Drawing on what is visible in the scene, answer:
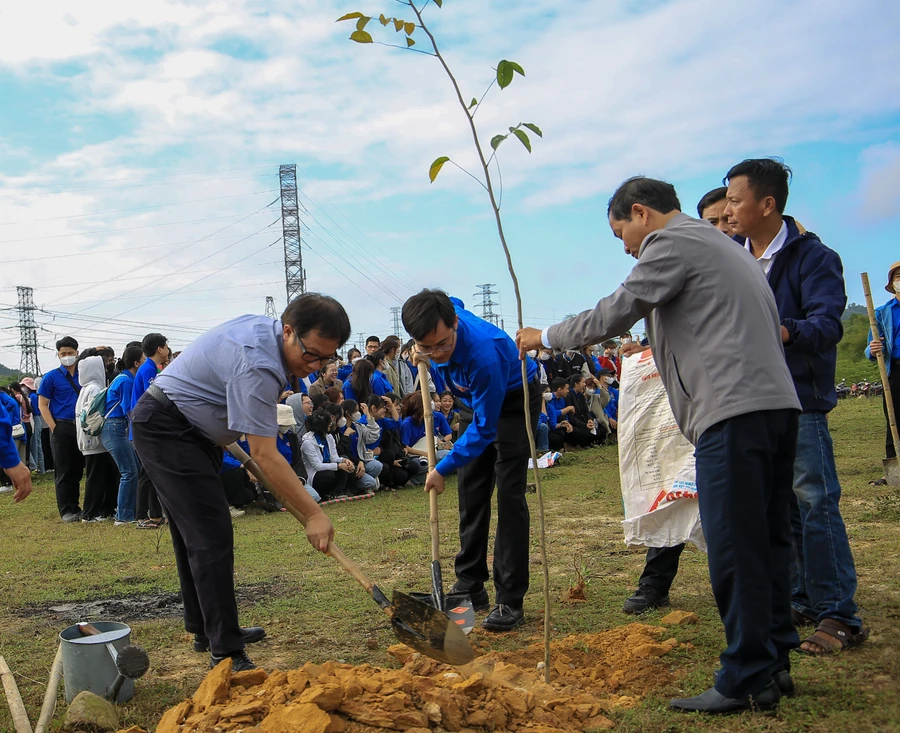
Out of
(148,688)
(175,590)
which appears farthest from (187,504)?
(175,590)

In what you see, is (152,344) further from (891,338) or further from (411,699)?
(891,338)

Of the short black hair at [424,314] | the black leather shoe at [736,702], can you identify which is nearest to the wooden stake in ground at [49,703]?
the short black hair at [424,314]

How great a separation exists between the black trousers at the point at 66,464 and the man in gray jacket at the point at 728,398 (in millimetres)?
8380

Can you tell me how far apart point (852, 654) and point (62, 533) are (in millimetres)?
7760

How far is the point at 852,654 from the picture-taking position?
3785mm

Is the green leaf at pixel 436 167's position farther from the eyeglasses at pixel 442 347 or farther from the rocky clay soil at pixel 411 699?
the rocky clay soil at pixel 411 699

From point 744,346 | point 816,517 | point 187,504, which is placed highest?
point 744,346

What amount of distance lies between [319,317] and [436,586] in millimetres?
1576

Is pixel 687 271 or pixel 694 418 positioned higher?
Result: pixel 687 271

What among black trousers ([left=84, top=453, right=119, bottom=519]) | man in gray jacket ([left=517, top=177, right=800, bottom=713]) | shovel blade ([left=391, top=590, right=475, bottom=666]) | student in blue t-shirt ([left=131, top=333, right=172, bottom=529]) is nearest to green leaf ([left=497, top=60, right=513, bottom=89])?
man in gray jacket ([left=517, top=177, right=800, bottom=713])

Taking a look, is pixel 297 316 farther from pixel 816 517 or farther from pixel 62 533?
pixel 62 533

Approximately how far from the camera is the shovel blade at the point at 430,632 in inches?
145

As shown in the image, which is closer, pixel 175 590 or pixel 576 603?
pixel 576 603

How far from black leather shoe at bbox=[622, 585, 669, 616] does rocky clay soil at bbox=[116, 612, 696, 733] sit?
2.99 ft
